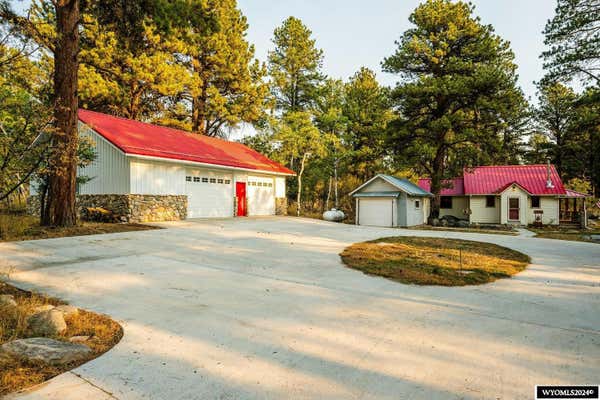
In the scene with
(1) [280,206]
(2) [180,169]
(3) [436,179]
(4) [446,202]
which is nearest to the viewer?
(2) [180,169]

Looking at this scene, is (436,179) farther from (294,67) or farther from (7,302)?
(7,302)

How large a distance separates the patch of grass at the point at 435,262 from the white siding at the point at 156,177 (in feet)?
32.7

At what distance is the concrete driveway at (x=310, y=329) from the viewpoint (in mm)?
2686

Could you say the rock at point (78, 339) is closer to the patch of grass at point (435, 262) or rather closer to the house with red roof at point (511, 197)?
the patch of grass at point (435, 262)

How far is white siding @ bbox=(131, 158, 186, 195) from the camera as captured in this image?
14652mm

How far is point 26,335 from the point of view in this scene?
3.48 metres

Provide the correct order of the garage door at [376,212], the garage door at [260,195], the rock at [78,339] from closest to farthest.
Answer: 1. the rock at [78,339]
2. the garage door at [376,212]
3. the garage door at [260,195]

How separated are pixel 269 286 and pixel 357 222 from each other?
16.1 meters

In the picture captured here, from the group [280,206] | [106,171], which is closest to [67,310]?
[106,171]

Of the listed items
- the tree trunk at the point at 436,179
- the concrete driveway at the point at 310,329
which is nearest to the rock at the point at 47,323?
the concrete driveway at the point at 310,329

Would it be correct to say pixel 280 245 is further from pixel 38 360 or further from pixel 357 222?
pixel 357 222

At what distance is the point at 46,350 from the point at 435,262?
7188 millimetres

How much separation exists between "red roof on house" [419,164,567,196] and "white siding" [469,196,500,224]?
0.80 m

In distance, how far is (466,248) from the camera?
10055mm
